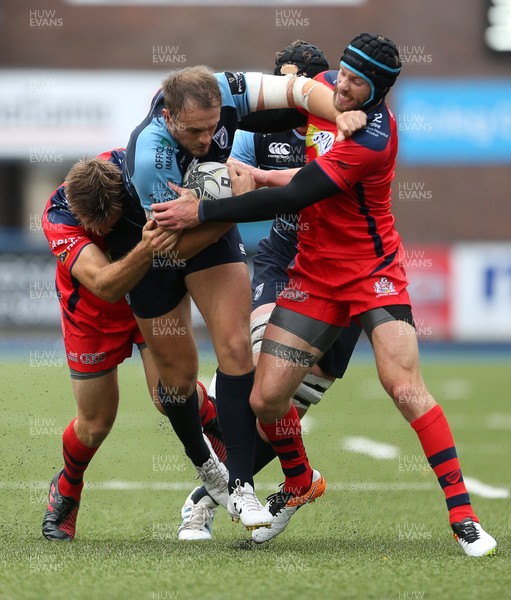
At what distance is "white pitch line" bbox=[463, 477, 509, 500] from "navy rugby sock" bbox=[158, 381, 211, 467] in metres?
1.82

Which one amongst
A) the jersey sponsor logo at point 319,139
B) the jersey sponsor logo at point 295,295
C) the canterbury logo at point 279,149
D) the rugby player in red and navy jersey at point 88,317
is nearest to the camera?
the rugby player in red and navy jersey at point 88,317

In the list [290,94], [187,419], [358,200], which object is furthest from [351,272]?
[187,419]

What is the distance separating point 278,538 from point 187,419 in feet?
2.41

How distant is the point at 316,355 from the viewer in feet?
18.8

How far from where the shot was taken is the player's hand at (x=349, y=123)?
5352 mm

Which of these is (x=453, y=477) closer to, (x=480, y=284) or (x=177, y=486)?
(x=177, y=486)

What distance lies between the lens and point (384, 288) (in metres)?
5.55

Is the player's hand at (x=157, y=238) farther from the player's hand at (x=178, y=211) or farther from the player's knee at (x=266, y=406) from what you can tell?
the player's knee at (x=266, y=406)

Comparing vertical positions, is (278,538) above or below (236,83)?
below

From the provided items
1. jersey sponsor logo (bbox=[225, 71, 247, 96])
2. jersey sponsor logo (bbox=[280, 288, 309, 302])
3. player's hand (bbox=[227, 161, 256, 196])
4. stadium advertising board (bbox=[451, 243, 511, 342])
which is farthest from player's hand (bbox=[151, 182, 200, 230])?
stadium advertising board (bbox=[451, 243, 511, 342])

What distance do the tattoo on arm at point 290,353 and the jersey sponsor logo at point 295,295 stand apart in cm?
24

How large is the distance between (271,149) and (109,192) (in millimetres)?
1472

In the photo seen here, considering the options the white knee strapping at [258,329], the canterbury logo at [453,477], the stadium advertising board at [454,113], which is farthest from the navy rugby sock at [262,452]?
the stadium advertising board at [454,113]

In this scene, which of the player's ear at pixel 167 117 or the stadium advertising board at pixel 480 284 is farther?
the stadium advertising board at pixel 480 284
